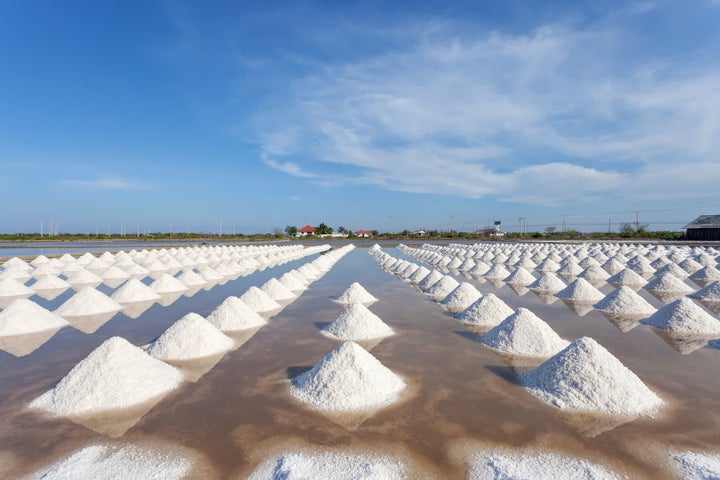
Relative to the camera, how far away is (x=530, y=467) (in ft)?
9.11

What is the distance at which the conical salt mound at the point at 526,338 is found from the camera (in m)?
5.24

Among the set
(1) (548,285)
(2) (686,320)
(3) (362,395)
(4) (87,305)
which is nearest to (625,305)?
(2) (686,320)

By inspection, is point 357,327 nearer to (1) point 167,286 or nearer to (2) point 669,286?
(1) point 167,286

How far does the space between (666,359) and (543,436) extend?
10.6 feet

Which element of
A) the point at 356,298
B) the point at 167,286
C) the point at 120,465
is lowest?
the point at 120,465

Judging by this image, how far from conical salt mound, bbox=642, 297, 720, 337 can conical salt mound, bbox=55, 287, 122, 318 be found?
10.7 metres

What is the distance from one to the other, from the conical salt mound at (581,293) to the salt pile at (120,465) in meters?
9.19

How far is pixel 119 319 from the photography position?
24.8ft

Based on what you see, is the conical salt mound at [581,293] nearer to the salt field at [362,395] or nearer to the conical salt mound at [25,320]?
the salt field at [362,395]

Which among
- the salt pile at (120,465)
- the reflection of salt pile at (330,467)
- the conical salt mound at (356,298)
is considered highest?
the conical salt mound at (356,298)

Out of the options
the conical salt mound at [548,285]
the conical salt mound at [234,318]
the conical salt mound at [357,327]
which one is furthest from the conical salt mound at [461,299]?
the conical salt mound at [234,318]

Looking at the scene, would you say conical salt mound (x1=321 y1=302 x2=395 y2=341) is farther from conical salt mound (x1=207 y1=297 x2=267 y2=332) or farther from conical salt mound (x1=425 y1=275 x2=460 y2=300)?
conical salt mound (x1=425 y1=275 x2=460 y2=300)

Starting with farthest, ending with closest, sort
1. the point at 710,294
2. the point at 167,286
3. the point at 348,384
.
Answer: the point at 167,286
the point at 710,294
the point at 348,384

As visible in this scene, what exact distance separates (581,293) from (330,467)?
8.64 meters
